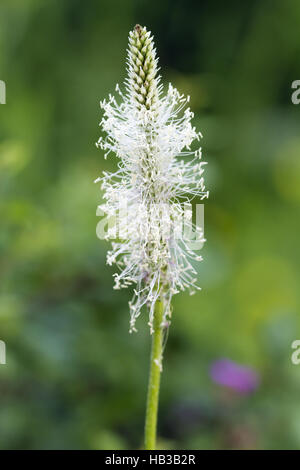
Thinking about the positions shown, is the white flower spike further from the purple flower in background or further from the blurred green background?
the purple flower in background

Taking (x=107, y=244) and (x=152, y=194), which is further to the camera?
(x=107, y=244)

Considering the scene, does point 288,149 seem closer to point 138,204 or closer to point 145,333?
point 145,333

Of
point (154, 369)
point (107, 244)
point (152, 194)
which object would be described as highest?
point (107, 244)

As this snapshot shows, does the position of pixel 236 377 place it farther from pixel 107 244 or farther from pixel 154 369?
pixel 154 369

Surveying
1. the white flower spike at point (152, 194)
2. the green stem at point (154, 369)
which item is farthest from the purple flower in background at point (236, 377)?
the white flower spike at point (152, 194)

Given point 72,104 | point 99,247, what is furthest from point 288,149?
point 99,247

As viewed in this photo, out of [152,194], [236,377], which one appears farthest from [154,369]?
[236,377]

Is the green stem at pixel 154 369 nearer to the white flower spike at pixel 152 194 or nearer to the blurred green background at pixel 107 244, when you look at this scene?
the white flower spike at pixel 152 194
